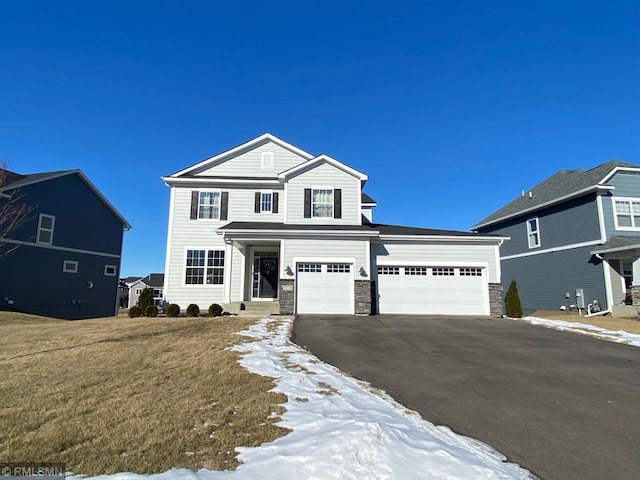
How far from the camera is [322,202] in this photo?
17688 mm

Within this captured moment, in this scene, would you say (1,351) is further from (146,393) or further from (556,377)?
(556,377)

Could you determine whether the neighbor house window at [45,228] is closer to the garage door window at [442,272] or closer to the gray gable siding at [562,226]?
the garage door window at [442,272]

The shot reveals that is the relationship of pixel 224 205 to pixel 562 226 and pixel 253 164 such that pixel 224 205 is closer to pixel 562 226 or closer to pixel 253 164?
pixel 253 164

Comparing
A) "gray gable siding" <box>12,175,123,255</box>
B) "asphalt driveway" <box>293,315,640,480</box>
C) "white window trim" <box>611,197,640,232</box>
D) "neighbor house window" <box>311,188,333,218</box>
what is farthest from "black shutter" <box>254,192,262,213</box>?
"white window trim" <box>611,197,640,232</box>

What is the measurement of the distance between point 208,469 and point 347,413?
5.88 ft

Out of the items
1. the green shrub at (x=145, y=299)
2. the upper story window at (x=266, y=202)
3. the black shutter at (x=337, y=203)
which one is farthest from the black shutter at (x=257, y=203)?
the green shrub at (x=145, y=299)

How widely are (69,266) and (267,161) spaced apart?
44.7ft

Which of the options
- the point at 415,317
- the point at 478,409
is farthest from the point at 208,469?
the point at 415,317

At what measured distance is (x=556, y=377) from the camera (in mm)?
6656

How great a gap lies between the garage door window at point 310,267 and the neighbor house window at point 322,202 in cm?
272

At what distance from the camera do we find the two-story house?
1584cm

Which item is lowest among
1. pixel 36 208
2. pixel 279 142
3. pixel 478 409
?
pixel 478 409

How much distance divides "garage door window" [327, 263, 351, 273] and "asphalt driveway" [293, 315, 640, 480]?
4.22 m

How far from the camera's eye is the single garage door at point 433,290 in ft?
53.3
